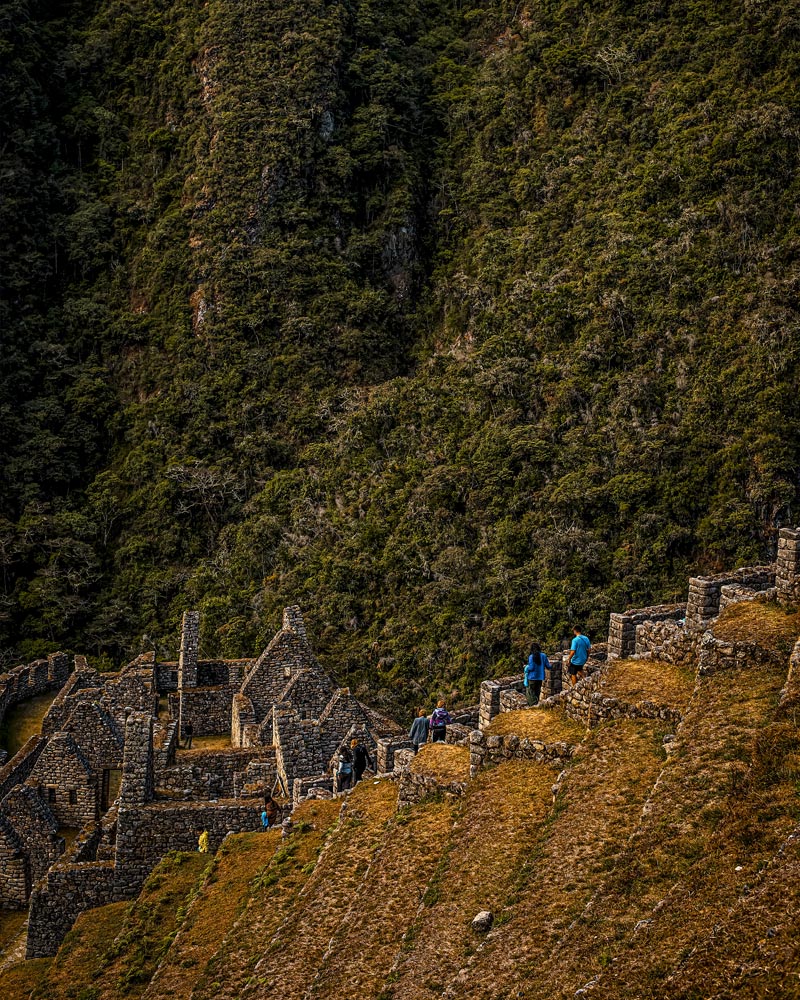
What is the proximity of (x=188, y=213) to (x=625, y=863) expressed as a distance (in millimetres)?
87469

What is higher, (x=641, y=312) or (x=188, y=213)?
(x=188, y=213)

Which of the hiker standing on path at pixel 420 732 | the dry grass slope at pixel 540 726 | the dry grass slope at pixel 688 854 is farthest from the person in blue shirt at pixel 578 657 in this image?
the dry grass slope at pixel 688 854

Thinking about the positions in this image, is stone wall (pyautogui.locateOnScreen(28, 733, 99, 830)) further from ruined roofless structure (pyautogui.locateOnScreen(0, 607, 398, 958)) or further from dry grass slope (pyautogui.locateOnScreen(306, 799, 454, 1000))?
dry grass slope (pyautogui.locateOnScreen(306, 799, 454, 1000))

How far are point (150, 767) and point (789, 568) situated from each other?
13.2 m

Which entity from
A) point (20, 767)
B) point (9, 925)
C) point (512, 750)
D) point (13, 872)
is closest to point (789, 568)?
point (512, 750)

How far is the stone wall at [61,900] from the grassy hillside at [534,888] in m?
1.72

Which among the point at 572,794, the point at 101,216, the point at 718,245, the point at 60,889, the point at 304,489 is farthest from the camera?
the point at 101,216

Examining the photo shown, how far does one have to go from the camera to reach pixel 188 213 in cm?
8981

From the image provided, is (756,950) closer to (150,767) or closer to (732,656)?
(732,656)

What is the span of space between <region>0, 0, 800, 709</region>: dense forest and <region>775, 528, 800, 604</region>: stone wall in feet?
104

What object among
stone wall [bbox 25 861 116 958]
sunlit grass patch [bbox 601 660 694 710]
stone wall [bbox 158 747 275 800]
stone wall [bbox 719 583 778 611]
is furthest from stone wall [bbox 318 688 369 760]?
stone wall [bbox 719 583 778 611]

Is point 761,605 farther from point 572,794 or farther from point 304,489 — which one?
point 304,489

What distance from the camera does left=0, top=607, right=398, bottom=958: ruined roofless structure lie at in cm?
1953

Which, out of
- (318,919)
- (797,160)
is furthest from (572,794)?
(797,160)
